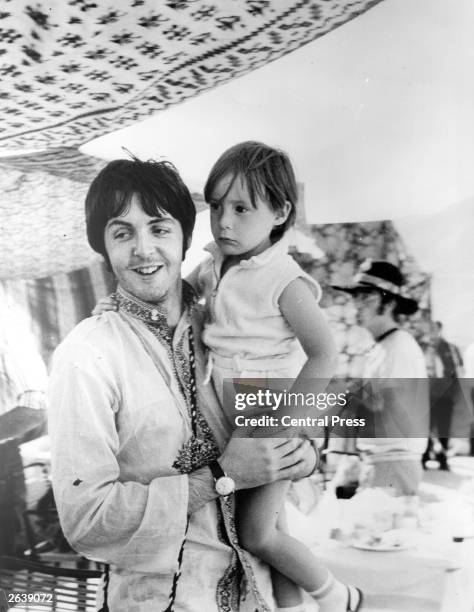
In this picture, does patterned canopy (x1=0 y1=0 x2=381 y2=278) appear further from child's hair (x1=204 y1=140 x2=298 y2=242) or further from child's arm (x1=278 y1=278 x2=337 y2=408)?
child's arm (x1=278 y1=278 x2=337 y2=408)

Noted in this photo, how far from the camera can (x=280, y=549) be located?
1684 millimetres

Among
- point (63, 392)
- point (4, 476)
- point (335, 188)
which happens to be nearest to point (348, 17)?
point (335, 188)

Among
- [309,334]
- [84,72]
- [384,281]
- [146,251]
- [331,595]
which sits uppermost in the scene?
[84,72]

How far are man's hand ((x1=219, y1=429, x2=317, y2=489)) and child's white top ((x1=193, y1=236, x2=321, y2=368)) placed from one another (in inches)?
8.4

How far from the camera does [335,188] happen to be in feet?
5.58

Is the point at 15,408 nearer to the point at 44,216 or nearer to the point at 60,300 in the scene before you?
the point at 60,300

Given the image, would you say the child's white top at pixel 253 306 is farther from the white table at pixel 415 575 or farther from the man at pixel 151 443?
the white table at pixel 415 575

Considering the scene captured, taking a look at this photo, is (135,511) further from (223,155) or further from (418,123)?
(418,123)

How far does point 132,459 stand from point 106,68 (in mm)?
985

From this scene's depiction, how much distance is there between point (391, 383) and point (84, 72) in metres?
1.11

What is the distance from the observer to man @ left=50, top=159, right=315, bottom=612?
164 cm

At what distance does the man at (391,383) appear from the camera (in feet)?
5.58

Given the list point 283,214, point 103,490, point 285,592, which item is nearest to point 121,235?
point 283,214

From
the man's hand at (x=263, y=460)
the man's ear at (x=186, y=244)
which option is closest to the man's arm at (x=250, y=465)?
the man's hand at (x=263, y=460)
